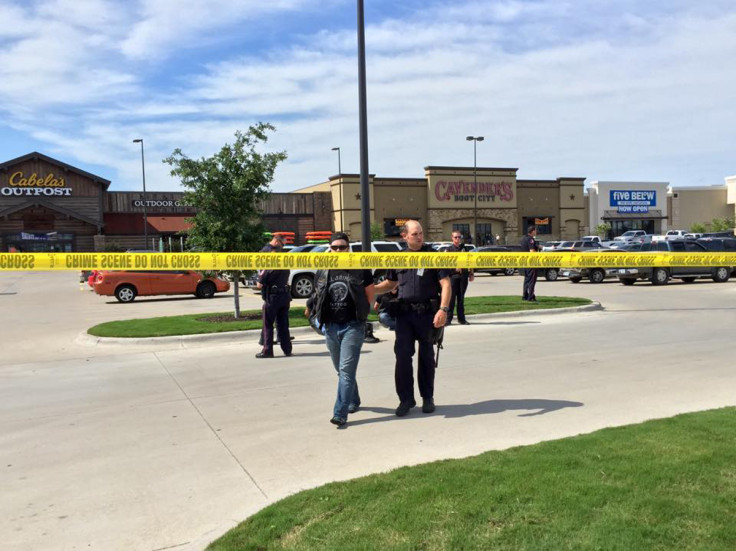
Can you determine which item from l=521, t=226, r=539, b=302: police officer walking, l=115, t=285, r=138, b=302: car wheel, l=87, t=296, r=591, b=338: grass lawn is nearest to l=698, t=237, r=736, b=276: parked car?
l=521, t=226, r=539, b=302: police officer walking

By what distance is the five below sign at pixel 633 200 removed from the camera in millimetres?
68688

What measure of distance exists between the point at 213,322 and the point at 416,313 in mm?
7947

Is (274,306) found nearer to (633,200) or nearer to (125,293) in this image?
(125,293)

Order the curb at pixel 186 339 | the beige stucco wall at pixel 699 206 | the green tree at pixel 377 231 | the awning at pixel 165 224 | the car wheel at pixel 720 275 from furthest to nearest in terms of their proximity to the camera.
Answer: the beige stucco wall at pixel 699 206 < the awning at pixel 165 224 < the green tree at pixel 377 231 < the car wheel at pixel 720 275 < the curb at pixel 186 339

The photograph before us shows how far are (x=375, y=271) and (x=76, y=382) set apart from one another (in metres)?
4.53

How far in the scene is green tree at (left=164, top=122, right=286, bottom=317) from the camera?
44.0 ft

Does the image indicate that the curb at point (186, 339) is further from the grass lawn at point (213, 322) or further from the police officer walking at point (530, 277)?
the police officer walking at point (530, 277)

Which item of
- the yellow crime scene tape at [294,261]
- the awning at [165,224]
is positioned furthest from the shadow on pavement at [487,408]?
the awning at [165,224]

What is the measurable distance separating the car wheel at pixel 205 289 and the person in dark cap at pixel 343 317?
16.6 metres

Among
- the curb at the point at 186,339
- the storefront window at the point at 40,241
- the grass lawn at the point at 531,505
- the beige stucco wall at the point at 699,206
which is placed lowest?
the curb at the point at 186,339

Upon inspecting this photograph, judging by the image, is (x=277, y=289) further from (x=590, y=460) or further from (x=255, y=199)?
(x=590, y=460)

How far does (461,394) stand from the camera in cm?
708

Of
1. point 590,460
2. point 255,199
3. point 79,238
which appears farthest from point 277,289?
point 79,238

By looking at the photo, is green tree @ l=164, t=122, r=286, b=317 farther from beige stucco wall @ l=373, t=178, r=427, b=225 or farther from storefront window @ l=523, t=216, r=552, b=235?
storefront window @ l=523, t=216, r=552, b=235
